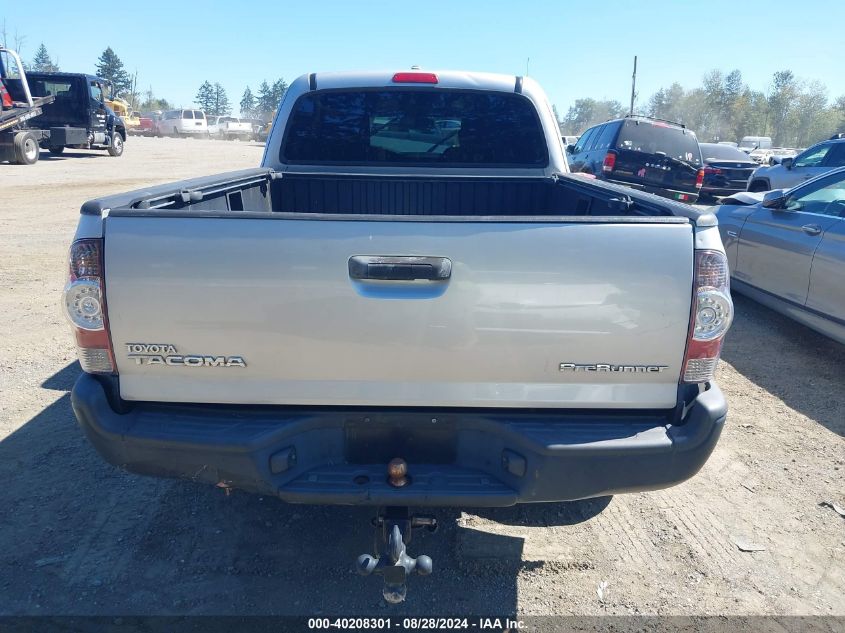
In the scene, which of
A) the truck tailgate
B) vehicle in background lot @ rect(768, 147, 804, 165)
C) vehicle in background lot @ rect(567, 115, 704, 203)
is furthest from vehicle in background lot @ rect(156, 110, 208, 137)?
the truck tailgate

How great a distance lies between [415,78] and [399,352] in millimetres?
2595

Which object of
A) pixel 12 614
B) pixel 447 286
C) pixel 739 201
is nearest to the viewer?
pixel 447 286

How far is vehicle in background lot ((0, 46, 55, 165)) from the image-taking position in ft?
59.4

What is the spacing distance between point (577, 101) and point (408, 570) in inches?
6070

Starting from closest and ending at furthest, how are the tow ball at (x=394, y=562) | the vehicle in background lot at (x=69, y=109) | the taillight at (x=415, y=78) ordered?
the tow ball at (x=394, y=562), the taillight at (x=415, y=78), the vehicle in background lot at (x=69, y=109)

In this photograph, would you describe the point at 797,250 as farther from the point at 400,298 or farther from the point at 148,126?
the point at 148,126

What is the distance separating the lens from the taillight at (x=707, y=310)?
224 centimetres

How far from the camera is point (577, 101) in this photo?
14412cm

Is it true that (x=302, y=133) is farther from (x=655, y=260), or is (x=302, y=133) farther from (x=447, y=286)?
(x=655, y=260)

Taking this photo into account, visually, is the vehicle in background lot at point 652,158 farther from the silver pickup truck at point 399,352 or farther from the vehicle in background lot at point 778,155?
the silver pickup truck at point 399,352

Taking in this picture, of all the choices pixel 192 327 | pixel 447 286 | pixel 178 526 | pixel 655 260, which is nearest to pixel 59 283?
pixel 178 526

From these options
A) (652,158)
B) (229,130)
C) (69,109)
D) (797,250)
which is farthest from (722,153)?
(229,130)

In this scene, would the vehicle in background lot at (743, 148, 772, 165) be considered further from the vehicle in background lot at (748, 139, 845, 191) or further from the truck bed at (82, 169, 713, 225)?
the truck bed at (82, 169, 713, 225)

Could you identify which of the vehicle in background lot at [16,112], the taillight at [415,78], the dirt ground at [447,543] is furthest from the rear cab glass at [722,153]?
the vehicle in background lot at [16,112]
